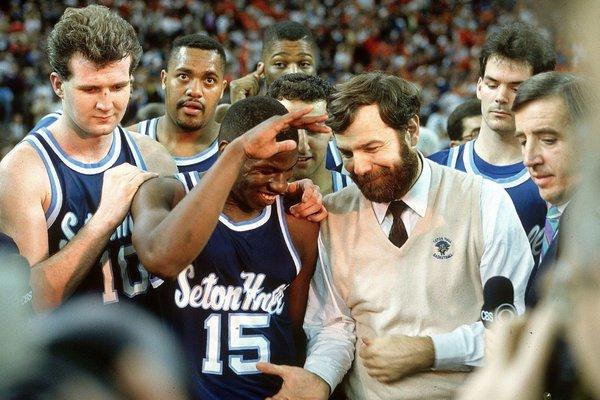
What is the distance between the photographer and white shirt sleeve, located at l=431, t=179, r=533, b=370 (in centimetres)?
284

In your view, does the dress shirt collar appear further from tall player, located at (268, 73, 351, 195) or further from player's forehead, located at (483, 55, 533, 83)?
player's forehead, located at (483, 55, 533, 83)

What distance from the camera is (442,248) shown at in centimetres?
296

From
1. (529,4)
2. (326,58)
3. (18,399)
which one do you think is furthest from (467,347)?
(326,58)

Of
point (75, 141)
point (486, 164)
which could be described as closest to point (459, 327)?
point (486, 164)

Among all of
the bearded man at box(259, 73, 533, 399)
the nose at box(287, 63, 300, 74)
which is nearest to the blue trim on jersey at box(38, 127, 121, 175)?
the bearded man at box(259, 73, 533, 399)

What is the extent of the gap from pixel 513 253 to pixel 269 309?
3.01 ft

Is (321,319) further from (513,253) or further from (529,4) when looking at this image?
(529,4)

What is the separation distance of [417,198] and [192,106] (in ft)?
5.77

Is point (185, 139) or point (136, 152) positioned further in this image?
point (185, 139)

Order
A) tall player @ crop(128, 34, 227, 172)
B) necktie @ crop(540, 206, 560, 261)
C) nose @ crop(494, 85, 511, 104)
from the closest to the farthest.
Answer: necktie @ crop(540, 206, 560, 261)
nose @ crop(494, 85, 511, 104)
tall player @ crop(128, 34, 227, 172)

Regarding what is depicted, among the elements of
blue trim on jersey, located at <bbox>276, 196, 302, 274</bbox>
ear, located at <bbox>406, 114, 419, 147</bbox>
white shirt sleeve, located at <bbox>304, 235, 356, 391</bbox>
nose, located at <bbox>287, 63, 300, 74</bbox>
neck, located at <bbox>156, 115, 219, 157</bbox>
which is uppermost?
nose, located at <bbox>287, 63, 300, 74</bbox>

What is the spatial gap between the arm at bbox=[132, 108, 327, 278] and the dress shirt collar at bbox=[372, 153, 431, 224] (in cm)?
60

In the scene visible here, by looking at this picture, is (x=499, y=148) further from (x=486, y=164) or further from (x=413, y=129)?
(x=413, y=129)

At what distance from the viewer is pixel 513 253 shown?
2.91 m
